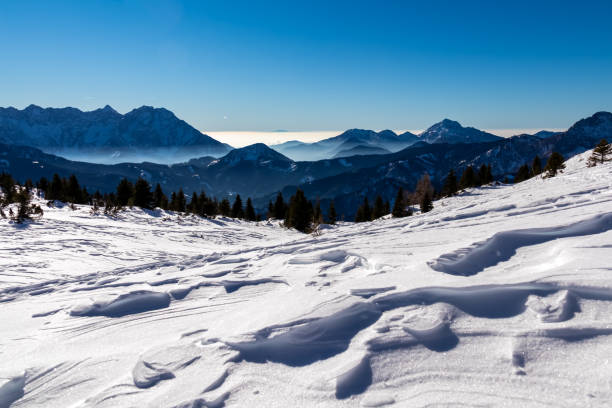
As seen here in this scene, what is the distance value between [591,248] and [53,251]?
1464cm

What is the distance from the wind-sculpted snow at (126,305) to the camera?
15.5 feet

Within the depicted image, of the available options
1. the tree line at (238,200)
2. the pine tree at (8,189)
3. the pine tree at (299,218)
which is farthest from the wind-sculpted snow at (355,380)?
the pine tree at (299,218)

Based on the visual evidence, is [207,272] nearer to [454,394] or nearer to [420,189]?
[454,394]

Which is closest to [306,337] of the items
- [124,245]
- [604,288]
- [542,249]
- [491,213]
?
[604,288]

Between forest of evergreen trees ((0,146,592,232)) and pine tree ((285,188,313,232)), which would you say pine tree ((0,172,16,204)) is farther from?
pine tree ((285,188,313,232))

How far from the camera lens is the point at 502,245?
188 inches

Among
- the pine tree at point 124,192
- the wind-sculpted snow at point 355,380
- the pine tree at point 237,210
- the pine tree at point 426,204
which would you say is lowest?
the pine tree at point 237,210

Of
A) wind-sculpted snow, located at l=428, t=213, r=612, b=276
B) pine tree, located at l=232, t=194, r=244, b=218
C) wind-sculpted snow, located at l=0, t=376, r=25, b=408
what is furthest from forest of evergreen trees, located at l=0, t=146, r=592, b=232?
wind-sculpted snow, located at l=428, t=213, r=612, b=276

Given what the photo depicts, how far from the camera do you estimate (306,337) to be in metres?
3.03

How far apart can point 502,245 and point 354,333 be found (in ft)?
10.9

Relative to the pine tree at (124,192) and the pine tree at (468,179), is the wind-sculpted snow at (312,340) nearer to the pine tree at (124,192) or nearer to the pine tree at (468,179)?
the pine tree at (124,192)

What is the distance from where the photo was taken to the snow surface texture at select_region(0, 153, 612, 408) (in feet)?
7.39

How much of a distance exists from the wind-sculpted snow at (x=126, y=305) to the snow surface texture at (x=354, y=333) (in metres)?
0.03

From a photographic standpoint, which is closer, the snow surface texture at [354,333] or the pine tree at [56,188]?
the snow surface texture at [354,333]
